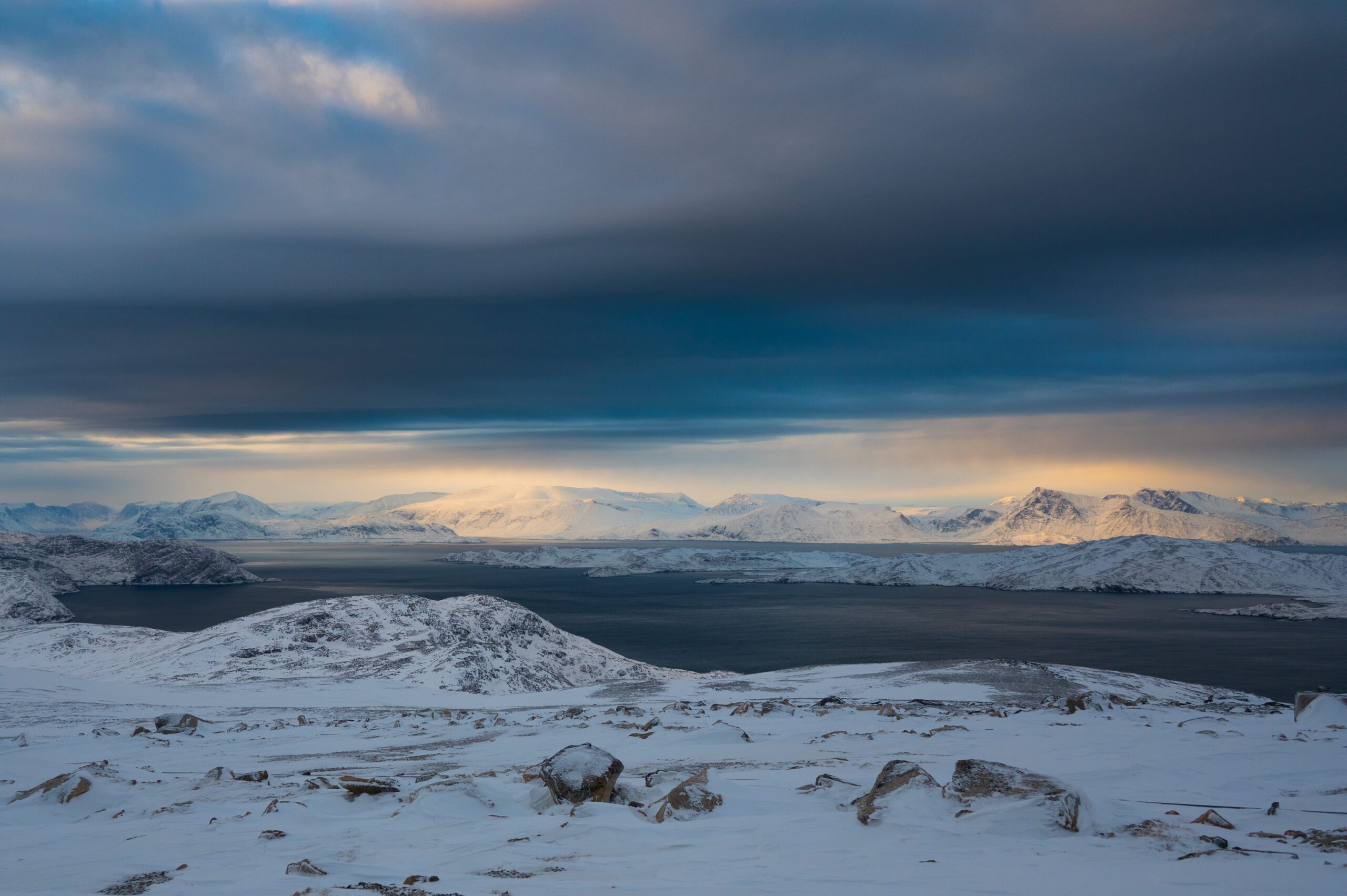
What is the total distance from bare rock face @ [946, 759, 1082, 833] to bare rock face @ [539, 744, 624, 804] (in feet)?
21.8

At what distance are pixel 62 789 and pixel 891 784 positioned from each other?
18287 millimetres

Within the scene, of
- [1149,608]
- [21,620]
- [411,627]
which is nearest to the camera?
[411,627]

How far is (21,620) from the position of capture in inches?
5167

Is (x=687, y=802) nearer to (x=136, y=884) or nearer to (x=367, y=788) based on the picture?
(x=367, y=788)

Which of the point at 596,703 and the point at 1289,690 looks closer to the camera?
the point at 596,703

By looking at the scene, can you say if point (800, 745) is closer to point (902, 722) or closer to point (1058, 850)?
point (902, 722)

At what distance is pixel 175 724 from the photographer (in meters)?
31.0

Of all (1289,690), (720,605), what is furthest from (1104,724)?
(720,605)

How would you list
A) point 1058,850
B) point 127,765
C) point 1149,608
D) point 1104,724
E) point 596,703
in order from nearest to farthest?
1. point 1058,850
2. point 127,765
3. point 1104,724
4. point 596,703
5. point 1149,608

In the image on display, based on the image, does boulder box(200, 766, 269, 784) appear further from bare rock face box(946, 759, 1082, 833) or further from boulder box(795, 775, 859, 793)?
bare rock face box(946, 759, 1082, 833)

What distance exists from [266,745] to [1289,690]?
102101 mm

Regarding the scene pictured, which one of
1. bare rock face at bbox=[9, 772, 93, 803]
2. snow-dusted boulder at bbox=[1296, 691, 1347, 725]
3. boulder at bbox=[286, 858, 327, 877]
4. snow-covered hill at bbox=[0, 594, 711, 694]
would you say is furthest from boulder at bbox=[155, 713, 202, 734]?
snow-dusted boulder at bbox=[1296, 691, 1347, 725]

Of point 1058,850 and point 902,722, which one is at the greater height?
point 1058,850

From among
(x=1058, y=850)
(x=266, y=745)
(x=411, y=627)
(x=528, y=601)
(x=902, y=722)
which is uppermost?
(x=1058, y=850)
